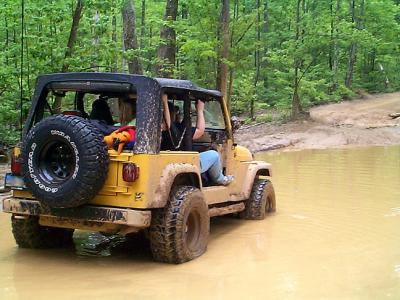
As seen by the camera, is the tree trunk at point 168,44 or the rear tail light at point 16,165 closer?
the rear tail light at point 16,165

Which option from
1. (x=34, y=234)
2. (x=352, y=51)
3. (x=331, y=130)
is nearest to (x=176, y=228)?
(x=34, y=234)

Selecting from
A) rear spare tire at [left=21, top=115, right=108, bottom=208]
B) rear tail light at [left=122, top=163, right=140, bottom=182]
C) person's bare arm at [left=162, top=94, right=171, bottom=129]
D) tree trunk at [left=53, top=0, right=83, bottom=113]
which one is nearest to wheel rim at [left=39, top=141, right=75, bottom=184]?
rear spare tire at [left=21, top=115, right=108, bottom=208]

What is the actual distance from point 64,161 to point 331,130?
18.3m

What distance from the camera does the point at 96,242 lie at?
257 inches

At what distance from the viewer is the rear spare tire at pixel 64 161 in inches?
193

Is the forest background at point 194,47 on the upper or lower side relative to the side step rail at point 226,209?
upper

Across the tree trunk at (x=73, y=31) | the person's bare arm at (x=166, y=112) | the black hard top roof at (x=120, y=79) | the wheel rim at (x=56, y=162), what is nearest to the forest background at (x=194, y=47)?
the tree trunk at (x=73, y=31)

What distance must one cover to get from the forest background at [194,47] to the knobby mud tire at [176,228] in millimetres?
6043

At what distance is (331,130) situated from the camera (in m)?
22.1

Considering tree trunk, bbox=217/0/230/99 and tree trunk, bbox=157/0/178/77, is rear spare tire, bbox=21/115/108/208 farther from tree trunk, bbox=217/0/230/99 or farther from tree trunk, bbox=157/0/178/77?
tree trunk, bbox=217/0/230/99

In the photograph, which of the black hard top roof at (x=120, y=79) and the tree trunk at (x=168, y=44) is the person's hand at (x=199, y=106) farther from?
the tree trunk at (x=168, y=44)

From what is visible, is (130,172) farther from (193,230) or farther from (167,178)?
(193,230)

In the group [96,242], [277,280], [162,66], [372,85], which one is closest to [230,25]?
[162,66]

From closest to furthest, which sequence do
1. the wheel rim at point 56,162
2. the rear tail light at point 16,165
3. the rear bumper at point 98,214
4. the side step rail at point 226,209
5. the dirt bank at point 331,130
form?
the rear bumper at point 98,214 < the wheel rim at point 56,162 < the rear tail light at point 16,165 < the side step rail at point 226,209 < the dirt bank at point 331,130
